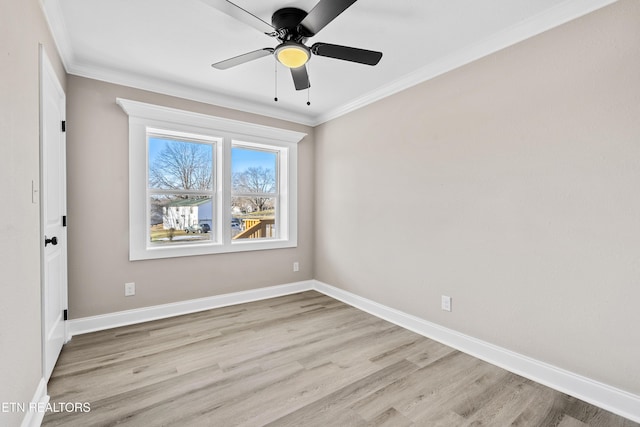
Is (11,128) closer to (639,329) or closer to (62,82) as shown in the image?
(62,82)

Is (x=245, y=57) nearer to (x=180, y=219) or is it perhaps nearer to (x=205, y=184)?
(x=205, y=184)

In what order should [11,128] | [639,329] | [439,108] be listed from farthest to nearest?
1. [439,108]
2. [639,329]
3. [11,128]

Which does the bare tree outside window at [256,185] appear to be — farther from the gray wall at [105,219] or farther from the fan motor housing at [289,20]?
the fan motor housing at [289,20]

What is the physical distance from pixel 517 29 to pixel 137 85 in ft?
11.1

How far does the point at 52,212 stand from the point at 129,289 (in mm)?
1115

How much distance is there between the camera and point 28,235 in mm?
1557

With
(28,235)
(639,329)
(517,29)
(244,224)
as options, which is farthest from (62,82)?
(639,329)

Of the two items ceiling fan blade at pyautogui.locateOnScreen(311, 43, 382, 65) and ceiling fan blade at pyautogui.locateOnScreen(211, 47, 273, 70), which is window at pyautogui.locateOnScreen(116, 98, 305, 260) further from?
ceiling fan blade at pyautogui.locateOnScreen(311, 43, 382, 65)

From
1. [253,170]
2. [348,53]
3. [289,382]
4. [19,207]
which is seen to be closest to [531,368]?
[289,382]

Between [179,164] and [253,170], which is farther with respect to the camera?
[253,170]

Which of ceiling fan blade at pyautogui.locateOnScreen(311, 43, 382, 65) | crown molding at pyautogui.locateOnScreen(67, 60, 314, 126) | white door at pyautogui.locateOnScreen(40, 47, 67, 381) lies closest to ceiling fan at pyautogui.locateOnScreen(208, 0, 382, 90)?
ceiling fan blade at pyautogui.locateOnScreen(311, 43, 382, 65)

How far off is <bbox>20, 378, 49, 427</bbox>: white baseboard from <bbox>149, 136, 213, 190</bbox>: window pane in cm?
200

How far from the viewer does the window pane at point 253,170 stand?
380cm

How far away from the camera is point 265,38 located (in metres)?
2.30
